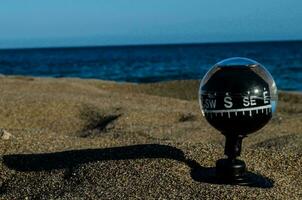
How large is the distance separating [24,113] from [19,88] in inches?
179

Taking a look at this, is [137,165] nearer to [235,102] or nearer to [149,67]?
[235,102]

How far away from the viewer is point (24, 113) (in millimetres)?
10836

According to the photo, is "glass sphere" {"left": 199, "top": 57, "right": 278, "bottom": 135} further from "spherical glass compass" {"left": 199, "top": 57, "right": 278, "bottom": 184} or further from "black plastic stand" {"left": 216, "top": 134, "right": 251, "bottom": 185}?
"black plastic stand" {"left": 216, "top": 134, "right": 251, "bottom": 185}

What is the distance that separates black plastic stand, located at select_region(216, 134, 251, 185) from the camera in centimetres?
523

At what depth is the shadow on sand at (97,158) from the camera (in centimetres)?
564

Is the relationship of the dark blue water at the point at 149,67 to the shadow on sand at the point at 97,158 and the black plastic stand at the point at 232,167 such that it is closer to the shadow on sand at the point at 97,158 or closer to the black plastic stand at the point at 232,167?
the shadow on sand at the point at 97,158

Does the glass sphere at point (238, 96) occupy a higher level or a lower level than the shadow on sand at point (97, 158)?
higher

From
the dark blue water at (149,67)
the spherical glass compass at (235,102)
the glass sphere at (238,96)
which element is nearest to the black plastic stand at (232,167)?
the spherical glass compass at (235,102)

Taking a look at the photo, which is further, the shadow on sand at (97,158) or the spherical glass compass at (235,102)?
the shadow on sand at (97,158)

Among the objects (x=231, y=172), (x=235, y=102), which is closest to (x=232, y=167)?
(x=231, y=172)

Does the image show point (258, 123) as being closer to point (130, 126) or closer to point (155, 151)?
point (155, 151)

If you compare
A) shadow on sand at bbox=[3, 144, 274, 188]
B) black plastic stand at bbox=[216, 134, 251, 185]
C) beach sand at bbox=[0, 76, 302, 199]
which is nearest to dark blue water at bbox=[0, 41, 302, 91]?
beach sand at bbox=[0, 76, 302, 199]

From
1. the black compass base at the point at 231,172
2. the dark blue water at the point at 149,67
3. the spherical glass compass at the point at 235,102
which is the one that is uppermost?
the spherical glass compass at the point at 235,102

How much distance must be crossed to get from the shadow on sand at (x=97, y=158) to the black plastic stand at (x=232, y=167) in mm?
145
